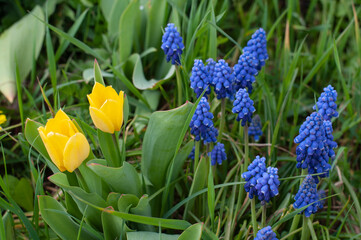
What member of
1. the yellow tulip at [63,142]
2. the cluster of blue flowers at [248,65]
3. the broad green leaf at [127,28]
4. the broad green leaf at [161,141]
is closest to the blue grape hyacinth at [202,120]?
the broad green leaf at [161,141]

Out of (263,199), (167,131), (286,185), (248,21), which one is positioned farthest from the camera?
(248,21)

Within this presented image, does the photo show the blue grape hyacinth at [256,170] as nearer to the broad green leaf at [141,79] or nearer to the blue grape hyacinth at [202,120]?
the blue grape hyacinth at [202,120]

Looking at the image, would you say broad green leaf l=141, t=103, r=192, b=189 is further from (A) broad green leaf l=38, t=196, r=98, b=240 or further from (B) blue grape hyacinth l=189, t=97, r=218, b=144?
(A) broad green leaf l=38, t=196, r=98, b=240

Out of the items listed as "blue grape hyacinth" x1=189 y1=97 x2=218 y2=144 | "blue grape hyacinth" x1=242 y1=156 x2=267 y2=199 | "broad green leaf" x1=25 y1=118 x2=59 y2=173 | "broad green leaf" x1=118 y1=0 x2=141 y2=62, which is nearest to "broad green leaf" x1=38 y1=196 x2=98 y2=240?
"broad green leaf" x1=25 y1=118 x2=59 y2=173

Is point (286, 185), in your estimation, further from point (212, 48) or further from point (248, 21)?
point (248, 21)

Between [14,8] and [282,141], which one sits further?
[14,8]

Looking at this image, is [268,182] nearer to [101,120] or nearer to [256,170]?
[256,170]

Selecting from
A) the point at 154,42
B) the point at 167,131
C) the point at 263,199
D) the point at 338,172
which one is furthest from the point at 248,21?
the point at 263,199
